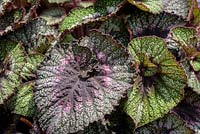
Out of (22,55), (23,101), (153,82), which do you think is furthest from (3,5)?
(153,82)

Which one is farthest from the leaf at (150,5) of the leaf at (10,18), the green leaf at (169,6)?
the leaf at (10,18)

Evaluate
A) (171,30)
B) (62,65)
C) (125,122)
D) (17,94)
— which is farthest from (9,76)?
(171,30)

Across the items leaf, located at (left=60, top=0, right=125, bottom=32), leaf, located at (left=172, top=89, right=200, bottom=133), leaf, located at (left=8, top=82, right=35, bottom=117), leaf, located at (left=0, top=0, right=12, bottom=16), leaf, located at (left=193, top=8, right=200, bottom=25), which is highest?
leaf, located at (left=0, top=0, right=12, bottom=16)

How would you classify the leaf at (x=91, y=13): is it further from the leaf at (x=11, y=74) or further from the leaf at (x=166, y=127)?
the leaf at (x=166, y=127)

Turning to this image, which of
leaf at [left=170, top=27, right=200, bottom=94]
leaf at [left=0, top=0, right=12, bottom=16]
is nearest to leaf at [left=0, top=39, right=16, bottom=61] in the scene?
leaf at [left=0, top=0, right=12, bottom=16]

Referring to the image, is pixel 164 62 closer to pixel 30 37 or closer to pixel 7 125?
pixel 30 37

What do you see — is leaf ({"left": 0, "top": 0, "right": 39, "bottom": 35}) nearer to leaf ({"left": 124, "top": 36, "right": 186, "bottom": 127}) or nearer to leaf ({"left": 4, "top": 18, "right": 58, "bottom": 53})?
leaf ({"left": 4, "top": 18, "right": 58, "bottom": 53})
